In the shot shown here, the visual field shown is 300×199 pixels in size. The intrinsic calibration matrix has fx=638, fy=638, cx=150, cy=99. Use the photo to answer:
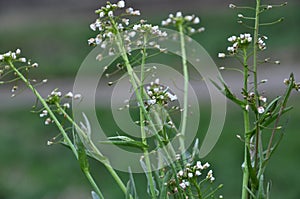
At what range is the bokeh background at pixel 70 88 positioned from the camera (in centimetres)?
292

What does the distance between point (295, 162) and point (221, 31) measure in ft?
12.0

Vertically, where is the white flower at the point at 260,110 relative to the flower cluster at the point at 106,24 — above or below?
below

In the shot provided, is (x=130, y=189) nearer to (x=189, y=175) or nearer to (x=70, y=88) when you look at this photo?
(x=189, y=175)

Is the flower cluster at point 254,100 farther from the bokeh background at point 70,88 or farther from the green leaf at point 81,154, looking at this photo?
the green leaf at point 81,154

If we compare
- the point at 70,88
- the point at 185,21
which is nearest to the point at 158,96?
the point at 185,21

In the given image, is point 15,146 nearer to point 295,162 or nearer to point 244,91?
point 295,162

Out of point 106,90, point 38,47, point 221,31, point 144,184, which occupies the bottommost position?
point 144,184

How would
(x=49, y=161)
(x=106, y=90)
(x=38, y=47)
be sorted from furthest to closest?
(x=38, y=47) < (x=106, y=90) < (x=49, y=161)

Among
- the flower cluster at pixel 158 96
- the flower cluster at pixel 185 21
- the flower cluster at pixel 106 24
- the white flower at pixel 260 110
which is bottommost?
the white flower at pixel 260 110

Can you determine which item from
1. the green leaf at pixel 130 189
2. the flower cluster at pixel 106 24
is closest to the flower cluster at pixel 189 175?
the green leaf at pixel 130 189

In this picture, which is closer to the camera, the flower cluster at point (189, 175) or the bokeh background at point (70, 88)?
the flower cluster at point (189, 175)

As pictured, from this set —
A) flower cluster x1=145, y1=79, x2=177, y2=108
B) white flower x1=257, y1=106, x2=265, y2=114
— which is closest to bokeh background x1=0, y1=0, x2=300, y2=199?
white flower x1=257, y1=106, x2=265, y2=114

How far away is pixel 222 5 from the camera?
7742 millimetres

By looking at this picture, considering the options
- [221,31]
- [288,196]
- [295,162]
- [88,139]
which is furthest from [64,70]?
[88,139]
